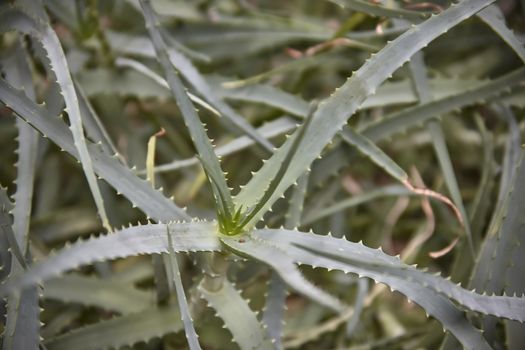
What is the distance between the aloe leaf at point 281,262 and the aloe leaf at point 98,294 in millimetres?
220

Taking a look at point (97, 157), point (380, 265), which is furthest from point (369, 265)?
point (97, 157)

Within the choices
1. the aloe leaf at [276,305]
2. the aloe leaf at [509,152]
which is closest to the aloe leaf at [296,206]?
the aloe leaf at [276,305]

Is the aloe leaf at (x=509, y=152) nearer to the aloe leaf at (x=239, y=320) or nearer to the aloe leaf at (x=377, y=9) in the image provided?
the aloe leaf at (x=377, y=9)

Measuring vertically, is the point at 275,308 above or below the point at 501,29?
below

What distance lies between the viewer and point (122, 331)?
58cm

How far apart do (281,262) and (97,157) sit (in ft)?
0.64

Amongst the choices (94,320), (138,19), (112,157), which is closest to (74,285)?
(94,320)

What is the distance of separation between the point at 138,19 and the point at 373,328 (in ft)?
1.58

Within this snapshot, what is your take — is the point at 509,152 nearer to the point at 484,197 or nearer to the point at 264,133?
the point at 484,197

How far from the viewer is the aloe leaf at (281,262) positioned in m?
0.35

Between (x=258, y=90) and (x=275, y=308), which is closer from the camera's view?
(x=275, y=308)

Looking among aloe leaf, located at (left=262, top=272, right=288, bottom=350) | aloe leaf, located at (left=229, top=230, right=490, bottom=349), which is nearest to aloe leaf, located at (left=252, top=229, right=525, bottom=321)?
aloe leaf, located at (left=229, top=230, right=490, bottom=349)

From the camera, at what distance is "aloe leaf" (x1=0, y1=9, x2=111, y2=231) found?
45 centimetres

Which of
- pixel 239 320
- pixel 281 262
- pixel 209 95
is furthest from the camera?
pixel 209 95
